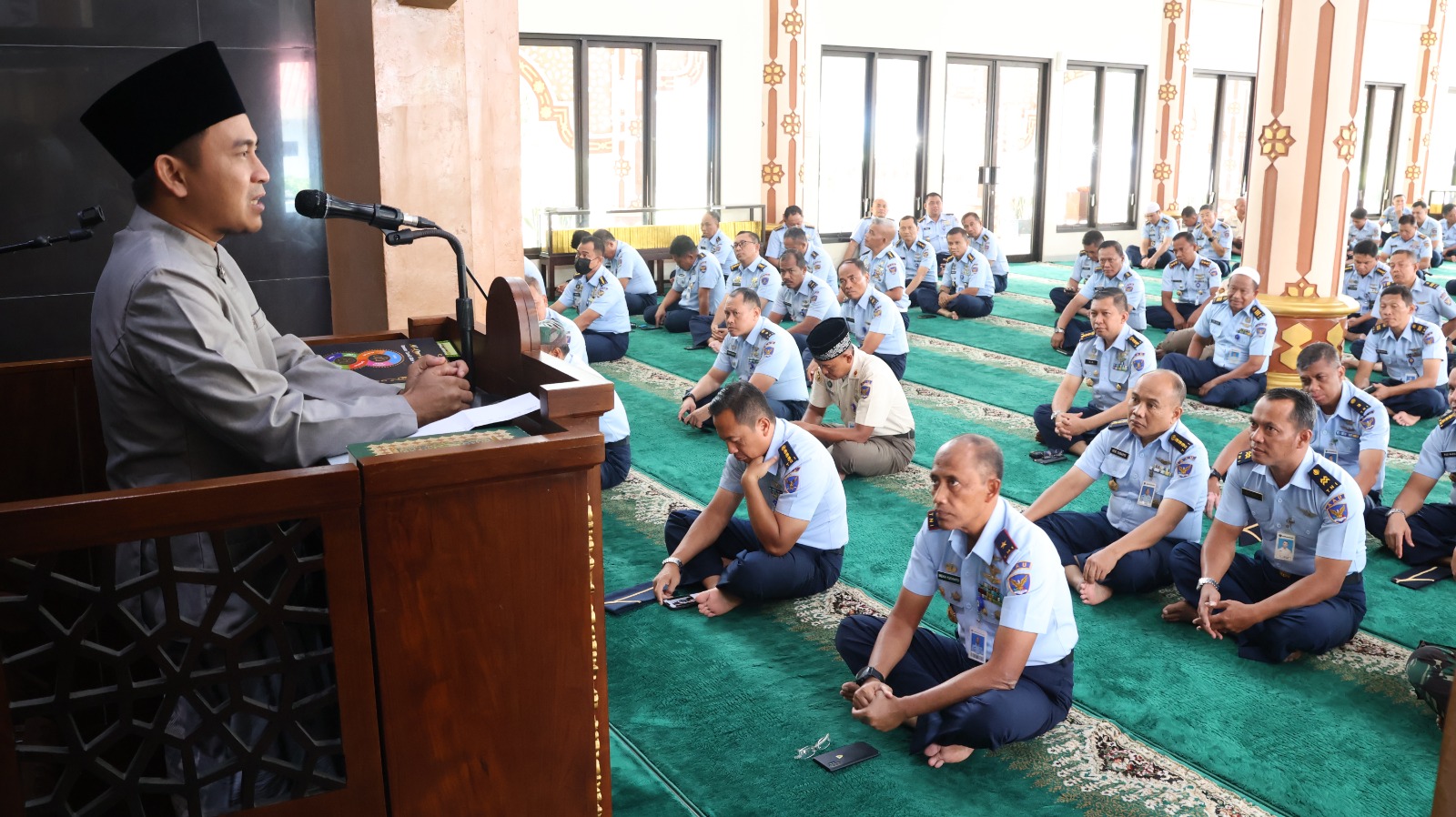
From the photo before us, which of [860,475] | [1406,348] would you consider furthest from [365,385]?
[1406,348]

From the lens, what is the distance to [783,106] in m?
11.8

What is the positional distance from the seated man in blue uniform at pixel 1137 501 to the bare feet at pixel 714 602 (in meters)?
1.14

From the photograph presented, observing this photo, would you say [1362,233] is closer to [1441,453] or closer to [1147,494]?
[1441,453]

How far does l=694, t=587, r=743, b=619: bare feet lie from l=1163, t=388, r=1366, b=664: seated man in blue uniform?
139 cm

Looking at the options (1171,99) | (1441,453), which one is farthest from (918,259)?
(1441,453)

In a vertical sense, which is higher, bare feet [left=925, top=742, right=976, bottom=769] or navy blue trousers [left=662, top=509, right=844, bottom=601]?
navy blue trousers [left=662, top=509, right=844, bottom=601]

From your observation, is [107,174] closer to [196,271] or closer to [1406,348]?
[196,271]

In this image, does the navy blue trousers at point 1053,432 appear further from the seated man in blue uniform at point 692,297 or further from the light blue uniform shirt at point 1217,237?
the light blue uniform shirt at point 1217,237

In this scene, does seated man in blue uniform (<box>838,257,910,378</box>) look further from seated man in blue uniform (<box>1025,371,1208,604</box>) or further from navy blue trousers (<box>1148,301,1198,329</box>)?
navy blue trousers (<box>1148,301,1198,329</box>)

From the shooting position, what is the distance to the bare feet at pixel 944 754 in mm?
2803

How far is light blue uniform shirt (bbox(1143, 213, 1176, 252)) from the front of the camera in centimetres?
1330

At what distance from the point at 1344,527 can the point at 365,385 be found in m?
2.75

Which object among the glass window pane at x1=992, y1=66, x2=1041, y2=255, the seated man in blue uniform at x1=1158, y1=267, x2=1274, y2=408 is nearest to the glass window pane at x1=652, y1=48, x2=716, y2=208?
the glass window pane at x1=992, y1=66, x2=1041, y2=255

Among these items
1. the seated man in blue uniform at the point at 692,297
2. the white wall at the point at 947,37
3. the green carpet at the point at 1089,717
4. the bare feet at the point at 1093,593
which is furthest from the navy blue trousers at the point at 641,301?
the bare feet at the point at 1093,593
